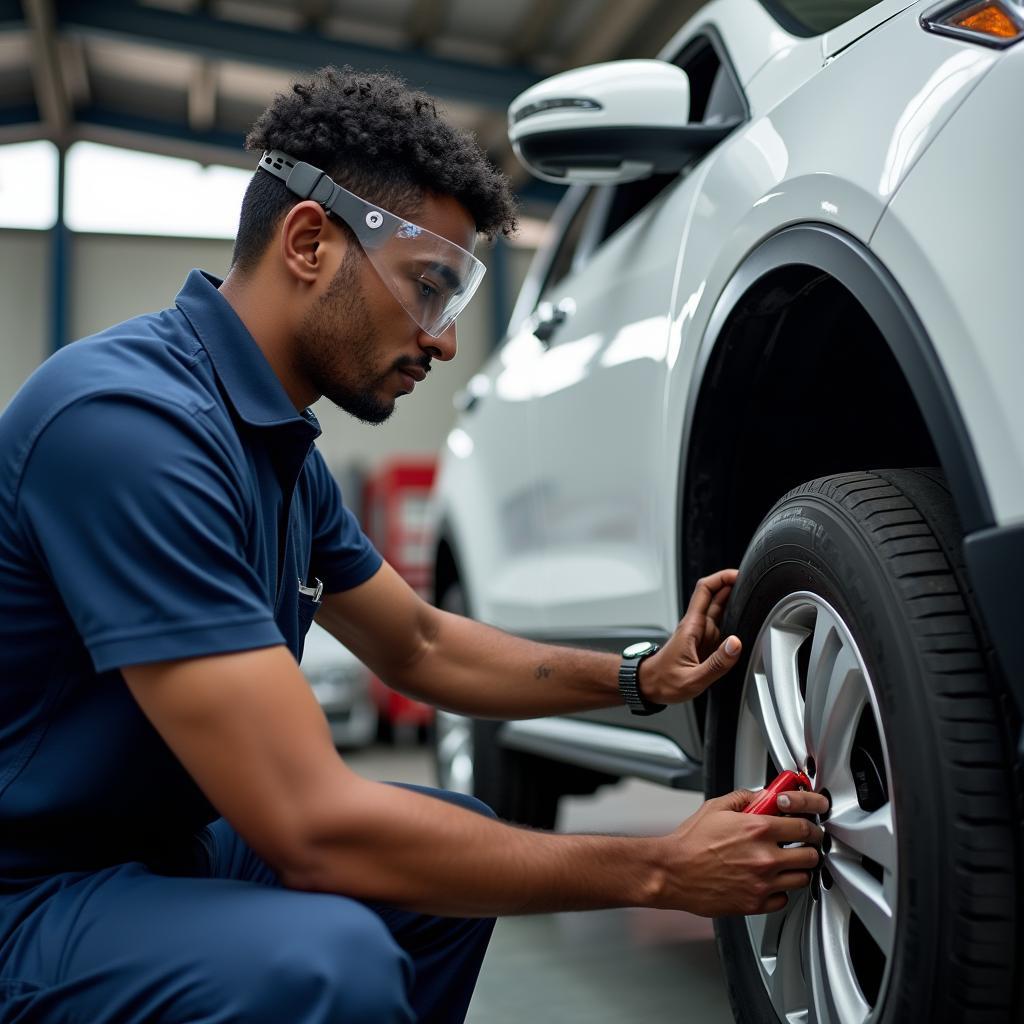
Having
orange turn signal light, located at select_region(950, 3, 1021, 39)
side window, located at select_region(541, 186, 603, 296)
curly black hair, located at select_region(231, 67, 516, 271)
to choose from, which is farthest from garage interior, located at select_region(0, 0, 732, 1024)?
orange turn signal light, located at select_region(950, 3, 1021, 39)

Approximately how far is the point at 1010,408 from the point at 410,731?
7.40 metres

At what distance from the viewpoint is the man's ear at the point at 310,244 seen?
138cm

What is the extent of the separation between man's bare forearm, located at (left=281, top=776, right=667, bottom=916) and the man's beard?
0.49 m

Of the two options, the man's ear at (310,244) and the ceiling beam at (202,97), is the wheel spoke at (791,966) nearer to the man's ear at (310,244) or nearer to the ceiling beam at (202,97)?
the man's ear at (310,244)

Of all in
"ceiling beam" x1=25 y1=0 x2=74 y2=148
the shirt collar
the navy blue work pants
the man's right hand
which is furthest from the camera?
"ceiling beam" x1=25 y1=0 x2=74 y2=148

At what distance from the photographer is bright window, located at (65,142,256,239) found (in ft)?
41.3

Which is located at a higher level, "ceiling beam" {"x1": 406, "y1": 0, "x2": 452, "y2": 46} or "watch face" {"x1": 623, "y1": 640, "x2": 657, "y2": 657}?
"ceiling beam" {"x1": 406, "y1": 0, "x2": 452, "y2": 46}

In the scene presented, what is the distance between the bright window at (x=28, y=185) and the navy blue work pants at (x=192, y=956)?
12250 millimetres

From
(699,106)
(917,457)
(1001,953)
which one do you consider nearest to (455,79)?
(699,106)

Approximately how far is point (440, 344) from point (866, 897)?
764 mm

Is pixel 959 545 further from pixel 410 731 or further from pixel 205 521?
pixel 410 731

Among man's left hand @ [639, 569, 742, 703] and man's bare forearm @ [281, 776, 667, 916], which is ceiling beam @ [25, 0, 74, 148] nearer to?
man's left hand @ [639, 569, 742, 703]

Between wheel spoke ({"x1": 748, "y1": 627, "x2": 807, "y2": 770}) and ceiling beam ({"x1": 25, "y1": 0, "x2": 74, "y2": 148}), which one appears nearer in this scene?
wheel spoke ({"x1": 748, "y1": 627, "x2": 807, "y2": 770})

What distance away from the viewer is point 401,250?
140cm
